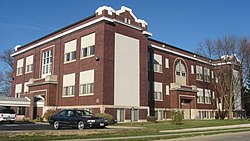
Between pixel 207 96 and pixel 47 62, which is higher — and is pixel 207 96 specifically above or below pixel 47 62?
below

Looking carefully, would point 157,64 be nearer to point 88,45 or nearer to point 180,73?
point 180,73

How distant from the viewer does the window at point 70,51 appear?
3984 centimetres

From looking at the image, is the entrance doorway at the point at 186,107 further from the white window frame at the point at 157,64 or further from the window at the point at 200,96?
the white window frame at the point at 157,64

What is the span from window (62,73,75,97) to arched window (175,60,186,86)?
20.3 m

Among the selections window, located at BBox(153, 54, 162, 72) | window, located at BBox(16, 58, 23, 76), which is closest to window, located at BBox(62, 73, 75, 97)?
window, located at BBox(153, 54, 162, 72)

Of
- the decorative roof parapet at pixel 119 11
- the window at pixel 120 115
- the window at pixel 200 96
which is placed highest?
the decorative roof parapet at pixel 119 11

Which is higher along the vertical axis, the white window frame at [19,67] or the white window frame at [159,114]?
the white window frame at [19,67]

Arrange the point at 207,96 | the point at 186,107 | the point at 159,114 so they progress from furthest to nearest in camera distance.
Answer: the point at 207,96 < the point at 186,107 < the point at 159,114

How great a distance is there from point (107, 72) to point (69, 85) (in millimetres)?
7764

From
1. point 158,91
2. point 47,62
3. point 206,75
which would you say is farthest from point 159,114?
point 47,62

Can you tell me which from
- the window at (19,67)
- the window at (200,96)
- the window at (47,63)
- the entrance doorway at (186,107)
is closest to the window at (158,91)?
the entrance doorway at (186,107)

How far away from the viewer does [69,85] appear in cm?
3934

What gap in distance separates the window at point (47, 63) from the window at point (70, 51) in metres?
4.53

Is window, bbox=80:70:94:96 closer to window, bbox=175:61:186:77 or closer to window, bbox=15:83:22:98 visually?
window, bbox=15:83:22:98
